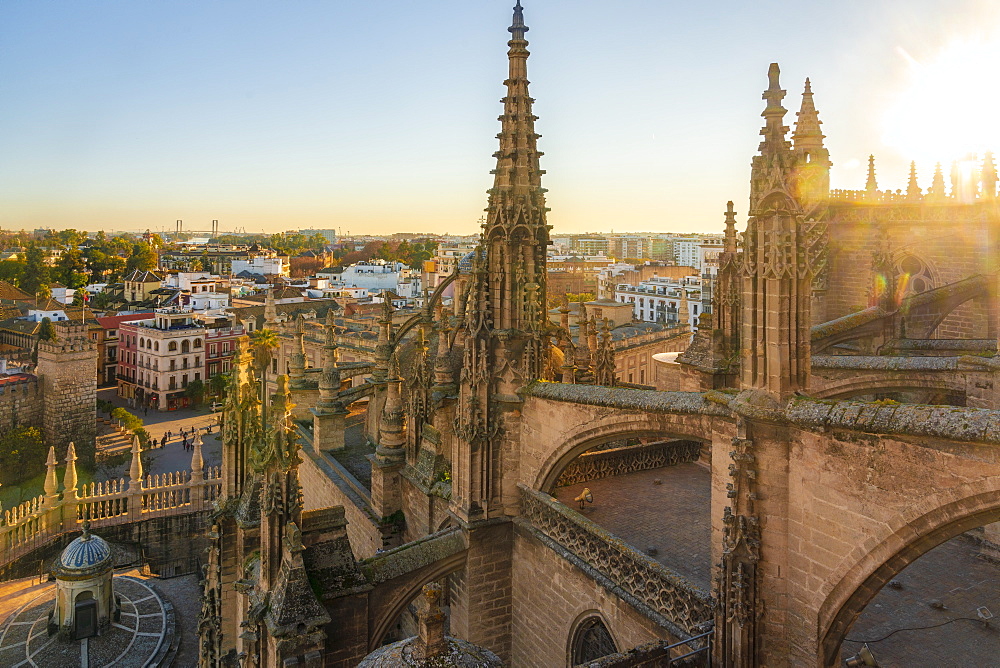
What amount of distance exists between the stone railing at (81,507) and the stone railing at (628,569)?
75.2 feet

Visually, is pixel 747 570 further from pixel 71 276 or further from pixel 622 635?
pixel 71 276

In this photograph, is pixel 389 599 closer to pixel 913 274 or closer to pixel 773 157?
pixel 773 157

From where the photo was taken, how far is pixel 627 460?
18250 mm

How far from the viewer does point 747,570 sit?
8469 millimetres

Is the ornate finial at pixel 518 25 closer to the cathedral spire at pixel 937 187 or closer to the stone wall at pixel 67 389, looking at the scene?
the cathedral spire at pixel 937 187

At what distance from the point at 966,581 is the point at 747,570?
7130 mm

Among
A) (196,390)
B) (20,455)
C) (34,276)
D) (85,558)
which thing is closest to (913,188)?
(85,558)

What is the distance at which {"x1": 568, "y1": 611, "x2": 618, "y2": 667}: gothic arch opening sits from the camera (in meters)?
11.4

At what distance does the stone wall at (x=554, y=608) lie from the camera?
1055 centimetres

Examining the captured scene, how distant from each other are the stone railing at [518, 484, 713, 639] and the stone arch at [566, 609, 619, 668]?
0.89 meters

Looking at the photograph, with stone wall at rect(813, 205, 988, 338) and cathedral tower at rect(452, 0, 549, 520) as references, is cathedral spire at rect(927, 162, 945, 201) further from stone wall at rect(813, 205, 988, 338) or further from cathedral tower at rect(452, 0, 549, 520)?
cathedral tower at rect(452, 0, 549, 520)

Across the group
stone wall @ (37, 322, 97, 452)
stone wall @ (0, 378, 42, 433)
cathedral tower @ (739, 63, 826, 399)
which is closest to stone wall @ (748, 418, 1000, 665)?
cathedral tower @ (739, 63, 826, 399)

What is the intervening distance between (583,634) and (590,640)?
0.48 ft

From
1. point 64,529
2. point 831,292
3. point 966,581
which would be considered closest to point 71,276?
point 64,529
